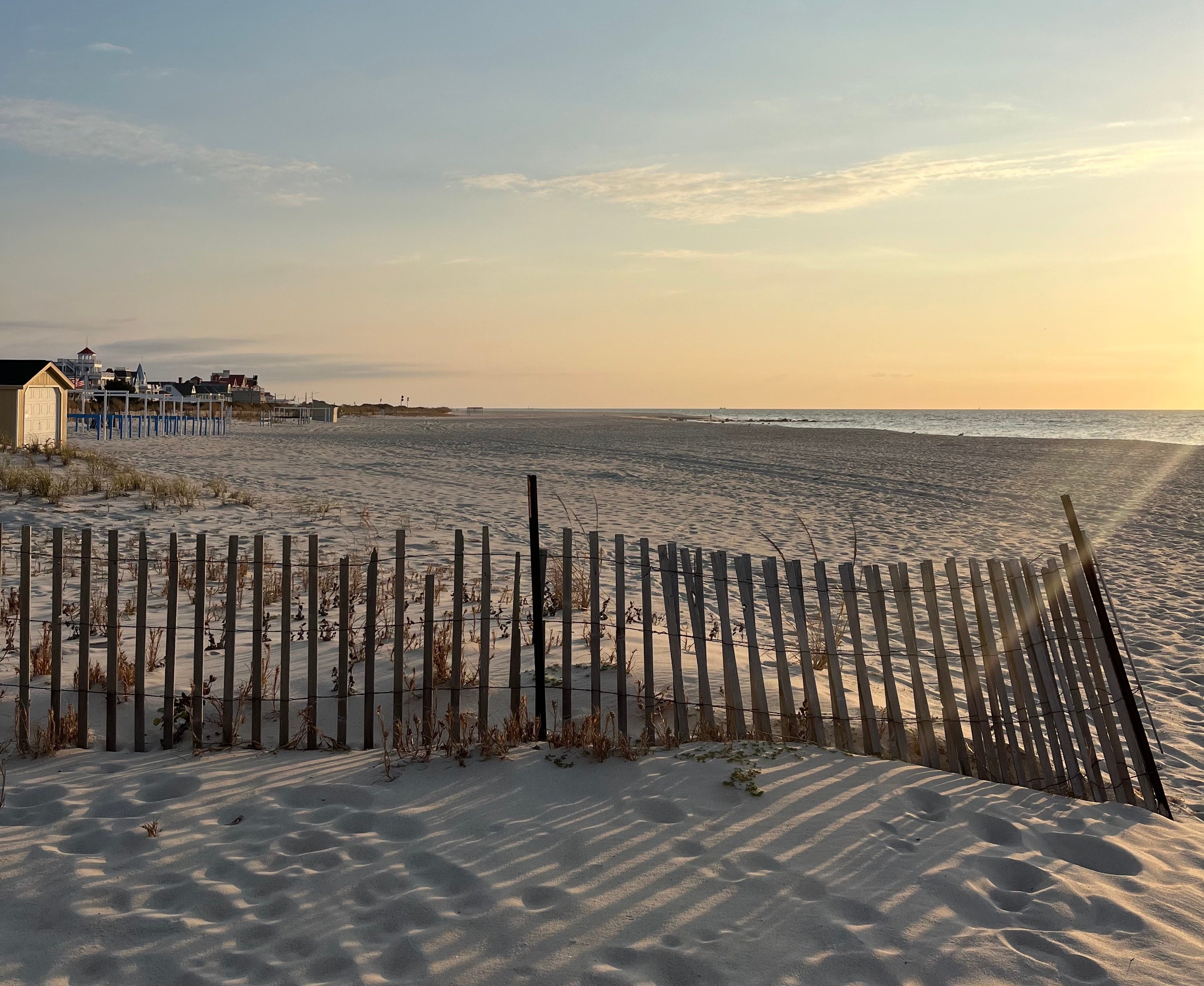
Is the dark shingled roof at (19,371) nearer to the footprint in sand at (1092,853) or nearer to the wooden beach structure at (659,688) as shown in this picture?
the wooden beach structure at (659,688)

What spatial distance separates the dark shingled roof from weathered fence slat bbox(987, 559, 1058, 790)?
28485mm

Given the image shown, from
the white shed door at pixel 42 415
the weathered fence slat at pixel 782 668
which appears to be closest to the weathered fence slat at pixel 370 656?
the weathered fence slat at pixel 782 668

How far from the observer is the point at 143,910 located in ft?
11.0

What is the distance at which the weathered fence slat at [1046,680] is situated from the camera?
194 inches

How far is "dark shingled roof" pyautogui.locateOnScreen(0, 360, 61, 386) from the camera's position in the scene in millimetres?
26000

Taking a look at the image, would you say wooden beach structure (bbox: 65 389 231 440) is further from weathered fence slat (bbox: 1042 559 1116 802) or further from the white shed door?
weathered fence slat (bbox: 1042 559 1116 802)

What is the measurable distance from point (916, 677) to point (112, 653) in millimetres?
4435

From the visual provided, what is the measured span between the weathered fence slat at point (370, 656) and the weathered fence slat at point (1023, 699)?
3453 mm

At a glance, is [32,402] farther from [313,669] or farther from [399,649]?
[399,649]

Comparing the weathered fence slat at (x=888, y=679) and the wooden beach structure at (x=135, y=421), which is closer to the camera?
the weathered fence slat at (x=888, y=679)

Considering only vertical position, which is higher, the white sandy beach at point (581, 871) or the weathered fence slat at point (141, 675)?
the weathered fence slat at point (141, 675)

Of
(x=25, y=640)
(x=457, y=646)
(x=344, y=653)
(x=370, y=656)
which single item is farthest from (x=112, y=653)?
(x=457, y=646)

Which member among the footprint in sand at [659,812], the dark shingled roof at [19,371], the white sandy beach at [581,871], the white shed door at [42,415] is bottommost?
the white sandy beach at [581,871]

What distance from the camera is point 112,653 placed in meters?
4.86
